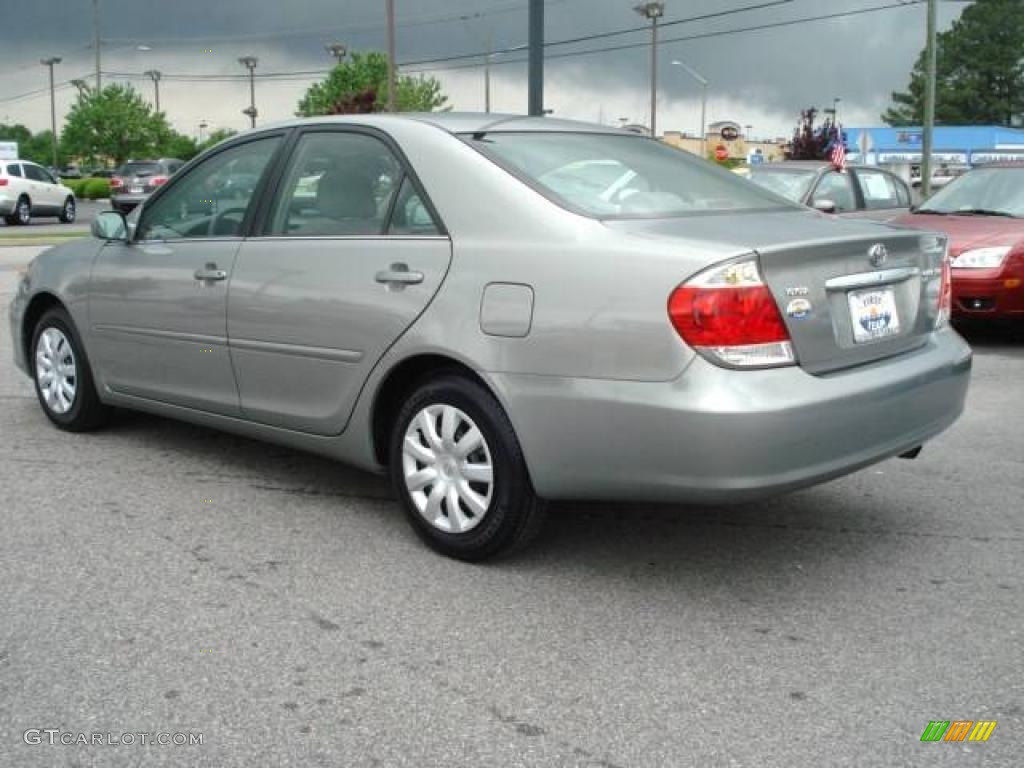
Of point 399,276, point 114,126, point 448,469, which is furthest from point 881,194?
point 114,126

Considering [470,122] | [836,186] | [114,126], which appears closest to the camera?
[470,122]

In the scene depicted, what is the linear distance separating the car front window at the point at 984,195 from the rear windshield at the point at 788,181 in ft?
4.02

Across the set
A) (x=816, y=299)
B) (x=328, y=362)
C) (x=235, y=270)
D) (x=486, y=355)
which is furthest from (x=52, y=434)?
(x=816, y=299)

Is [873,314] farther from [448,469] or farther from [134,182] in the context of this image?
[134,182]

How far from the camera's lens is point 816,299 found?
12.4ft

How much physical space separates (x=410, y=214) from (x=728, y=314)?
1.40m

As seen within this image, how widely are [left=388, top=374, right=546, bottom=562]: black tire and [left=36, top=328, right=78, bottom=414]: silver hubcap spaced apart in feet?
8.65

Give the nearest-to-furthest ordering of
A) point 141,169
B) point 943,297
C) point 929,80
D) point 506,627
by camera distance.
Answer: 1. point 506,627
2. point 943,297
3. point 929,80
4. point 141,169

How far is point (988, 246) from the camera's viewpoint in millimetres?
9453

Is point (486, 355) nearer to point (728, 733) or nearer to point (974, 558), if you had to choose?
point (728, 733)

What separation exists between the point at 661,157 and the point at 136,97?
76782mm

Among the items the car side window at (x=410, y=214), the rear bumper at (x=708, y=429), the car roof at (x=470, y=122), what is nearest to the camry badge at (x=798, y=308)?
the rear bumper at (x=708, y=429)

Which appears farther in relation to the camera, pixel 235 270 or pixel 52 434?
pixel 52 434

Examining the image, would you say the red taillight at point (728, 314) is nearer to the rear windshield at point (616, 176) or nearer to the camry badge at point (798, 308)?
the camry badge at point (798, 308)
